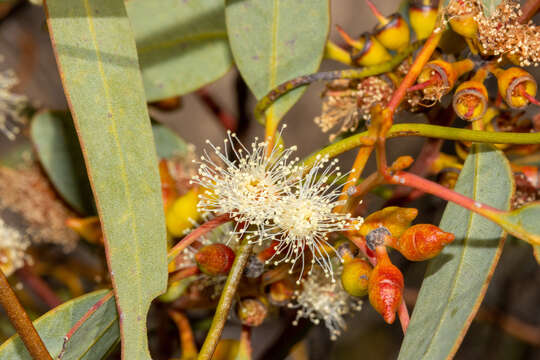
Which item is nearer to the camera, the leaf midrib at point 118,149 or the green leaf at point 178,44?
the leaf midrib at point 118,149

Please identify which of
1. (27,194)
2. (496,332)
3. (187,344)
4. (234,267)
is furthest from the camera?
(496,332)

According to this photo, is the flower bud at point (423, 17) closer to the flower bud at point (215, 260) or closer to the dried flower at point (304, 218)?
the dried flower at point (304, 218)

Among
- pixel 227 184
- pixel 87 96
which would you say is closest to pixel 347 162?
pixel 227 184

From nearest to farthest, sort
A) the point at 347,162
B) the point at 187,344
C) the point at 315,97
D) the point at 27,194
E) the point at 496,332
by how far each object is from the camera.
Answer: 1. the point at 187,344
2. the point at 27,194
3. the point at 496,332
4. the point at 347,162
5. the point at 315,97

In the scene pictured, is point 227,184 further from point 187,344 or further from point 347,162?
point 347,162

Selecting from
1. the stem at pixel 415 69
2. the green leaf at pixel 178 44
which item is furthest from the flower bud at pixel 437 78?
the green leaf at pixel 178 44

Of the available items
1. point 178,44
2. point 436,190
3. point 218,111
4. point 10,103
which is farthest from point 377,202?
point 10,103
